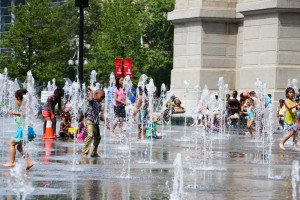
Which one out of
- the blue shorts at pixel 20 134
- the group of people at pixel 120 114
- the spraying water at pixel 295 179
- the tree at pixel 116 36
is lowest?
the spraying water at pixel 295 179

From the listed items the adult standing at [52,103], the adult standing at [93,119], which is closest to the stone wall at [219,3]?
the adult standing at [52,103]

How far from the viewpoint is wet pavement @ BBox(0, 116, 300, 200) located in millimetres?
14047

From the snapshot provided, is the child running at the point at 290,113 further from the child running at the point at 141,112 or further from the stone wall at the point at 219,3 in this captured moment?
the stone wall at the point at 219,3

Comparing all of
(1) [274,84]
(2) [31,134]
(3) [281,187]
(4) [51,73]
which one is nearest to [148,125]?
(1) [274,84]

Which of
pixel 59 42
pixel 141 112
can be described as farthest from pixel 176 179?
pixel 59 42

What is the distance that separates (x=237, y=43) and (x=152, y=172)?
25716 millimetres

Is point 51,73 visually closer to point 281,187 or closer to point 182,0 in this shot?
point 182,0

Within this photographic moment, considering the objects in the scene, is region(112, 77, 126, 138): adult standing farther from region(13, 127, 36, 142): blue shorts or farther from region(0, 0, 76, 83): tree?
region(0, 0, 76, 83): tree

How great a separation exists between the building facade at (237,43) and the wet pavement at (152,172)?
12244 mm

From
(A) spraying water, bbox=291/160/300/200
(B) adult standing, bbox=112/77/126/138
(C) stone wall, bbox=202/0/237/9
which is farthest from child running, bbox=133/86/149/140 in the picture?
(C) stone wall, bbox=202/0/237/9

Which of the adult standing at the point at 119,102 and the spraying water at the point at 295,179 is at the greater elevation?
the adult standing at the point at 119,102

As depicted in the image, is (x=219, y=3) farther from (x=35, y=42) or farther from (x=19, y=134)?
(x=35, y=42)

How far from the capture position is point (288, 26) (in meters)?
38.7

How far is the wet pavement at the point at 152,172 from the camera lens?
14047 millimetres
